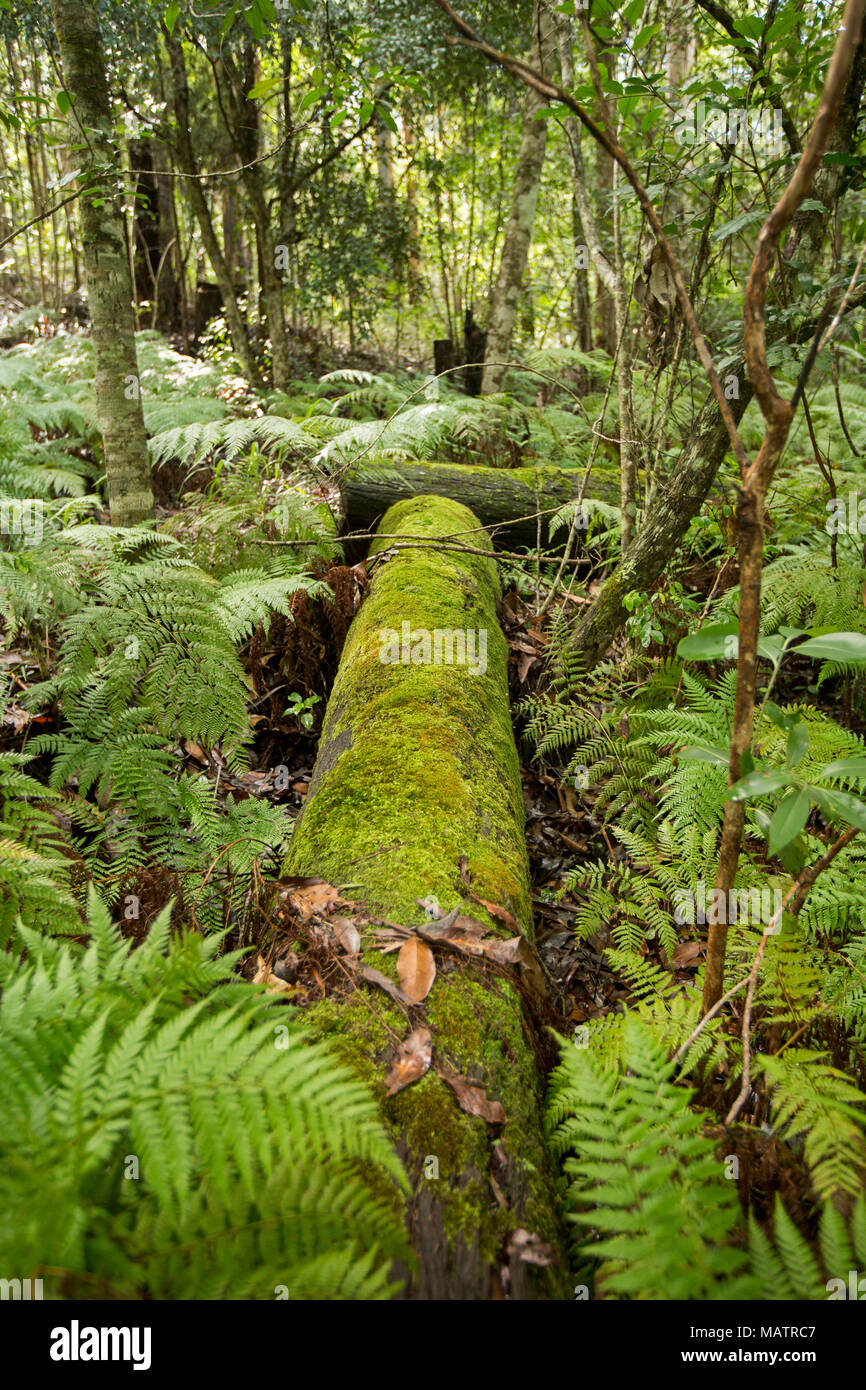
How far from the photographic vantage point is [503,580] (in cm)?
459

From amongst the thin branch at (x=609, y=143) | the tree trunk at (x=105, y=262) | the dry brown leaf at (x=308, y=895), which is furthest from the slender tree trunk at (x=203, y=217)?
the dry brown leaf at (x=308, y=895)

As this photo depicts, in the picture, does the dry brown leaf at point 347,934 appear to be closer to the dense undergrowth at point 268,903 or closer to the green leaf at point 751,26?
the dense undergrowth at point 268,903

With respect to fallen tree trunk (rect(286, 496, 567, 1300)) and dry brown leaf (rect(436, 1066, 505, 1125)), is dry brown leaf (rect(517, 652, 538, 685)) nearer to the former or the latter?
fallen tree trunk (rect(286, 496, 567, 1300))

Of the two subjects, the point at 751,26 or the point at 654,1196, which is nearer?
the point at 654,1196

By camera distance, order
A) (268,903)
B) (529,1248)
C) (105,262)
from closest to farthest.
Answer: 1. (529,1248)
2. (268,903)
3. (105,262)

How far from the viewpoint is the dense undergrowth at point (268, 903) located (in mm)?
976

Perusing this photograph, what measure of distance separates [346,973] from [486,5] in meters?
11.1

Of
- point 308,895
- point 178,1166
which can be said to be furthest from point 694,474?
point 178,1166

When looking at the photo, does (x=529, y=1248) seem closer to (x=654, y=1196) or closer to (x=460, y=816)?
(x=654, y=1196)

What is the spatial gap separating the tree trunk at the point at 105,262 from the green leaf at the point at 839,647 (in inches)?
137

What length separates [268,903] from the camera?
74.7 inches

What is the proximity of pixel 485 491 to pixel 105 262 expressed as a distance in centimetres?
252

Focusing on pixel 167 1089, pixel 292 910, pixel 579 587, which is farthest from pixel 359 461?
pixel 167 1089
